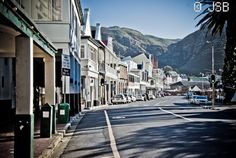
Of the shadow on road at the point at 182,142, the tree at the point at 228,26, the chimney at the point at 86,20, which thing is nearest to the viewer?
the shadow on road at the point at 182,142

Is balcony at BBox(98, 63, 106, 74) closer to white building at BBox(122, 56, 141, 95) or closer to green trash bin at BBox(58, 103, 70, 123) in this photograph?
green trash bin at BBox(58, 103, 70, 123)

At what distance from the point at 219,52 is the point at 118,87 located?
8378 centimetres

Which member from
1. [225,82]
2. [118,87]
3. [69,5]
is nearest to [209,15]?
[225,82]

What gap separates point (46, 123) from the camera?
15.1 meters

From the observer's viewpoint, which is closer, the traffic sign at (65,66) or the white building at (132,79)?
the traffic sign at (65,66)

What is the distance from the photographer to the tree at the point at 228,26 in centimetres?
3591

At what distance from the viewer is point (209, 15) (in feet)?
136

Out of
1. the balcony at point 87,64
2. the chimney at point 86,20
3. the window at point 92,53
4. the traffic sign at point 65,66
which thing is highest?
the chimney at point 86,20

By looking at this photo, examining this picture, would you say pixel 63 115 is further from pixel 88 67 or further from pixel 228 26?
pixel 228 26

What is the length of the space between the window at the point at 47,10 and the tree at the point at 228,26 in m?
14.4

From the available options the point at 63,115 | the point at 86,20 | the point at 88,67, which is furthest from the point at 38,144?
the point at 86,20

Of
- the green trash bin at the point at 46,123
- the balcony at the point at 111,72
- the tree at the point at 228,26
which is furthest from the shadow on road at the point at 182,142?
the balcony at the point at 111,72

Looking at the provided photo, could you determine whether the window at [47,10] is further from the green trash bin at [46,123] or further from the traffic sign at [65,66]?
the green trash bin at [46,123]

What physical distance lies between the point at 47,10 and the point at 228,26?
2593 centimetres
